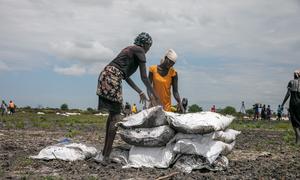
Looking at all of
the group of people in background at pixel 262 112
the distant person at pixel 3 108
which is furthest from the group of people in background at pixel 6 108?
the group of people in background at pixel 262 112

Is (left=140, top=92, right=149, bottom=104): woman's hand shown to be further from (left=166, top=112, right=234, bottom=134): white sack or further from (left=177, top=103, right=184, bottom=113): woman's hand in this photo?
(left=177, top=103, right=184, bottom=113): woman's hand

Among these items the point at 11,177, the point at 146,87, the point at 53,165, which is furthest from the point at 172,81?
the point at 11,177

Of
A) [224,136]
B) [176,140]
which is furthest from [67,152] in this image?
[224,136]

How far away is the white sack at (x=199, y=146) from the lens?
5.46m

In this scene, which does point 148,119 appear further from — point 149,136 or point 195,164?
point 195,164

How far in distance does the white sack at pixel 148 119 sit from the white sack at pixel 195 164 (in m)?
0.59

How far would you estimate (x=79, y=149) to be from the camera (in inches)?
247

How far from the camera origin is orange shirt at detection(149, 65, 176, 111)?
6.35 m

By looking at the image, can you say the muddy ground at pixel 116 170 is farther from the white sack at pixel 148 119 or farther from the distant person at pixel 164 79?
the distant person at pixel 164 79

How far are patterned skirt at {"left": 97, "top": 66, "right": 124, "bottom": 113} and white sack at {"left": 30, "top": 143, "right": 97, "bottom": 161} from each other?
81 cm

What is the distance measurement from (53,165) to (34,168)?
0.93 ft

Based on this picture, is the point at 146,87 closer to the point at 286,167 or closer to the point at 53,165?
the point at 53,165

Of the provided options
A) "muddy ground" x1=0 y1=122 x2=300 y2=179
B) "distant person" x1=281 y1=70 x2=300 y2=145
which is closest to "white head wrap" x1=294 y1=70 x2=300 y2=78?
"distant person" x1=281 y1=70 x2=300 y2=145

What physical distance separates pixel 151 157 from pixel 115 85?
111cm
